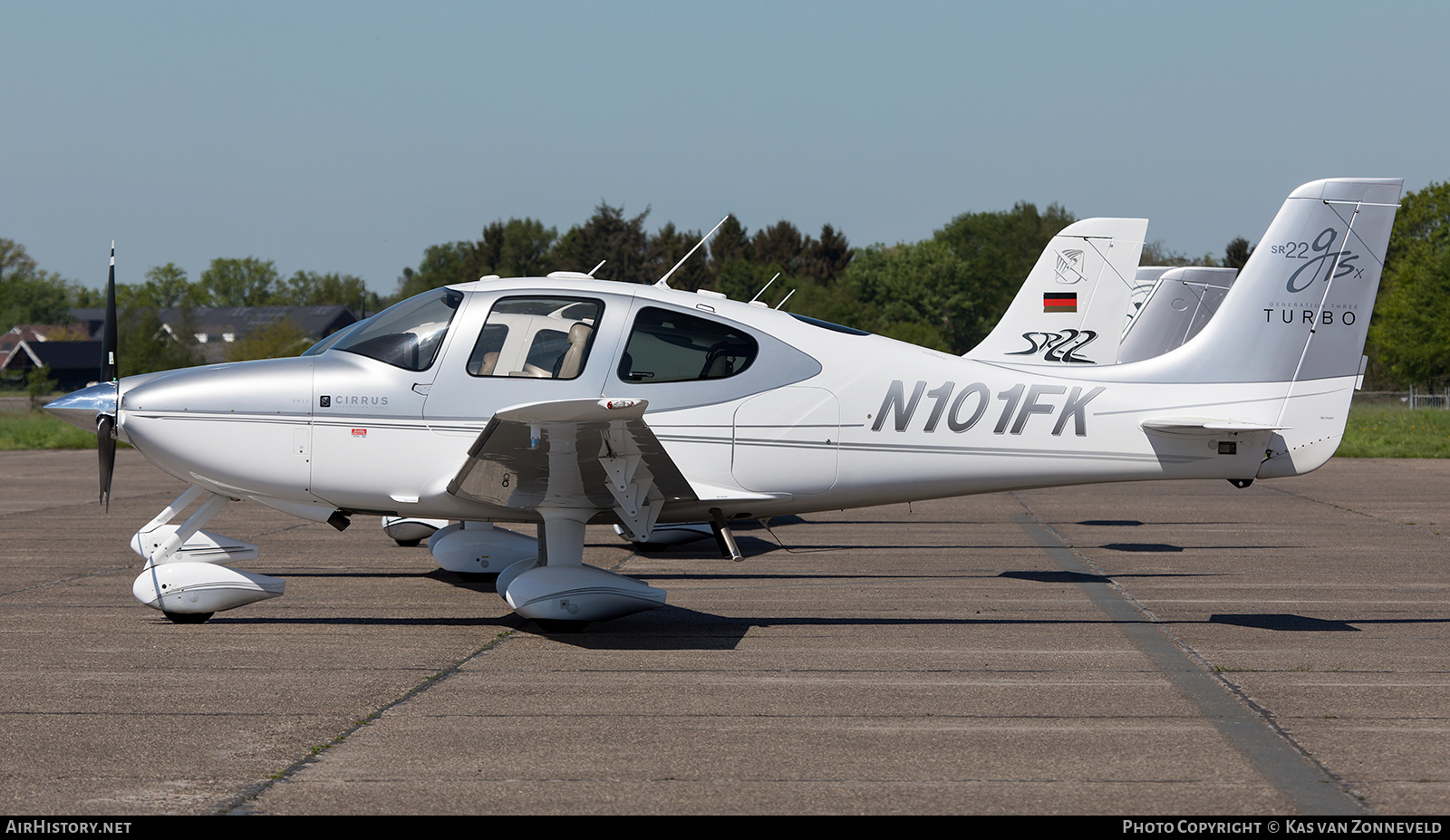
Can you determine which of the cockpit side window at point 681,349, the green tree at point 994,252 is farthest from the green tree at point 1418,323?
the cockpit side window at point 681,349

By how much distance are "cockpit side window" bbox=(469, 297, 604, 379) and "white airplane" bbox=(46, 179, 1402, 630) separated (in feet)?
0.04

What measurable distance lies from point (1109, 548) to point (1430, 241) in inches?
2998

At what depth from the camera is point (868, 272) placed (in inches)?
3602

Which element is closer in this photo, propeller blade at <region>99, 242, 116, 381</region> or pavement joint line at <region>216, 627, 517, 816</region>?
pavement joint line at <region>216, 627, 517, 816</region>

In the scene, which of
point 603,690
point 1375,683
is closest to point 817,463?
point 603,690

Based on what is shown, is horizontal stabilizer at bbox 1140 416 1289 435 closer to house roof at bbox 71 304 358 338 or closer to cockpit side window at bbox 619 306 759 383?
cockpit side window at bbox 619 306 759 383

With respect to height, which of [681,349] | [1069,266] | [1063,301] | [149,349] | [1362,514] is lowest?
[1362,514]

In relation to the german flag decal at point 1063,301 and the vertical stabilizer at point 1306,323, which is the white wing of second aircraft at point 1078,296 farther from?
the vertical stabilizer at point 1306,323

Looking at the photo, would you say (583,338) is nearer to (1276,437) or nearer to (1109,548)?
(1276,437)

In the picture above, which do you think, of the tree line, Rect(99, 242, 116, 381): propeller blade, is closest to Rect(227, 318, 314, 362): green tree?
the tree line

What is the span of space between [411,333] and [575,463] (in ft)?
5.13

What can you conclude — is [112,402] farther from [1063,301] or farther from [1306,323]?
[1063,301]

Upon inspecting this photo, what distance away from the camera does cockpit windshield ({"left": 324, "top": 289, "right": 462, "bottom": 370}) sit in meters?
7.74

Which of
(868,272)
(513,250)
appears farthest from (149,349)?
(868,272)
